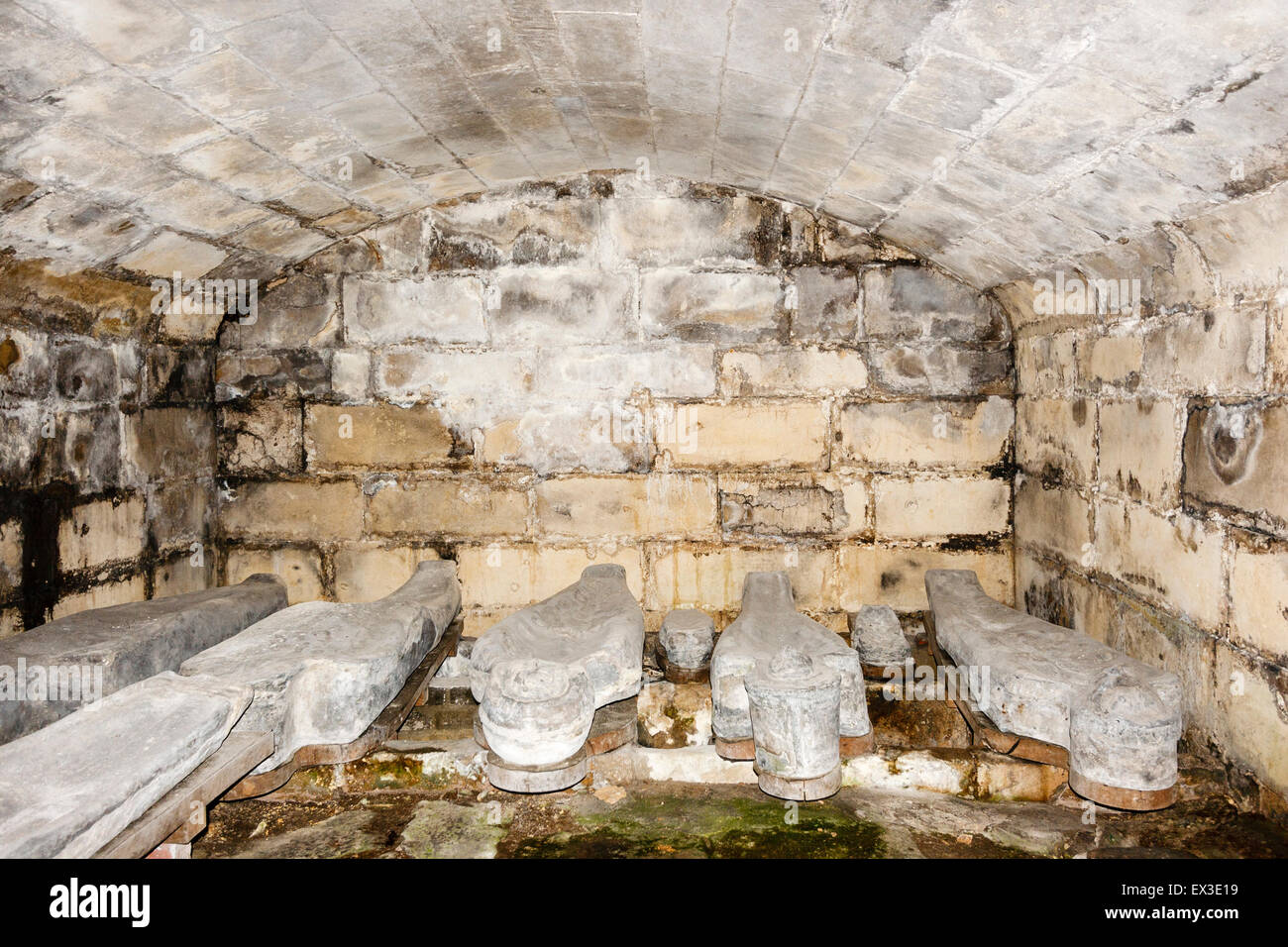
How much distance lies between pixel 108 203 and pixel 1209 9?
3.33 metres

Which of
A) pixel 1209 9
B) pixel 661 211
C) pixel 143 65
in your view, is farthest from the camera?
pixel 661 211

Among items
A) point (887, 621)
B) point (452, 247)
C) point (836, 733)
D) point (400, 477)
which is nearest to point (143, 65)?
point (452, 247)

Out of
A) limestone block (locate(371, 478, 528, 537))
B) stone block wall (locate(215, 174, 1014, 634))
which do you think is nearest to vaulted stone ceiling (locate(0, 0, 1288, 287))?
stone block wall (locate(215, 174, 1014, 634))

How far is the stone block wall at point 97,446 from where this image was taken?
3.22 m

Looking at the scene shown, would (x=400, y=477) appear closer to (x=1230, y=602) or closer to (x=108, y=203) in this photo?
(x=108, y=203)

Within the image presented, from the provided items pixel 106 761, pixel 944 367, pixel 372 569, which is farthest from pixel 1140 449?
pixel 372 569

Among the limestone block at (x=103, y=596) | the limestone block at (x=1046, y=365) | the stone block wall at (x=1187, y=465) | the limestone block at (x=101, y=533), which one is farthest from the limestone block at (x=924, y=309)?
the limestone block at (x=103, y=596)

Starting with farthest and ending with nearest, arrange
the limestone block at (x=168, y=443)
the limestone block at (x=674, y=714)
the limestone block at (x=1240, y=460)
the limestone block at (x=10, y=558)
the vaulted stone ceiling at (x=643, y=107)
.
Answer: the limestone block at (x=168, y=443) < the limestone block at (x=674, y=714) < the limestone block at (x=10, y=558) < the limestone block at (x=1240, y=460) < the vaulted stone ceiling at (x=643, y=107)

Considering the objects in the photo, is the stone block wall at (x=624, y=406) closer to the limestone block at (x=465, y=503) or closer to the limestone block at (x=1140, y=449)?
the limestone block at (x=465, y=503)

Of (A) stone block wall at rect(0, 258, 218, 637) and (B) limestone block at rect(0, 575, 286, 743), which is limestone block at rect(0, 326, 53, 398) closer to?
(A) stone block wall at rect(0, 258, 218, 637)

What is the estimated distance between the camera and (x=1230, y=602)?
8.89ft

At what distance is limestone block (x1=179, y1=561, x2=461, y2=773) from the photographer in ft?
8.66

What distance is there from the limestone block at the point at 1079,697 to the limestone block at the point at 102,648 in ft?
10.0

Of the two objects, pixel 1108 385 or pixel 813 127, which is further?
pixel 1108 385
